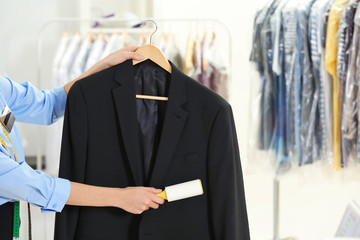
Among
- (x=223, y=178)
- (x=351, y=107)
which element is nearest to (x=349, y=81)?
(x=351, y=107)

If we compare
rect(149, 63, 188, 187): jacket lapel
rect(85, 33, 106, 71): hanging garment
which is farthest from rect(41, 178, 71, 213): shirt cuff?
rect(85, 33, 106, 71): hanging garment

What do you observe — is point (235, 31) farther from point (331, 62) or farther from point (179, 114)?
point (179, 114)

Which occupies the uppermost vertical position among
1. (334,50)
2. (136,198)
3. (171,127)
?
(334,50)

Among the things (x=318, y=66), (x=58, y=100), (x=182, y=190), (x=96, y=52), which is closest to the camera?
(x=182, y=190)

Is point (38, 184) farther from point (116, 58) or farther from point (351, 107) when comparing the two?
point (351, 107)

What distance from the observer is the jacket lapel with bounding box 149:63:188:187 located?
4.35 ft

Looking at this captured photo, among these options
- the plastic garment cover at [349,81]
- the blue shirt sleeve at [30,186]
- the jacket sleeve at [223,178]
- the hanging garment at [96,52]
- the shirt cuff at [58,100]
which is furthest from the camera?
the hanging garment at [96,52]

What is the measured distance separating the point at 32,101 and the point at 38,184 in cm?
40

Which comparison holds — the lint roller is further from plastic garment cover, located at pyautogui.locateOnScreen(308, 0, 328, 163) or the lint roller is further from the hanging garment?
the hanging garment

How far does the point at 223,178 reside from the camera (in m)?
1.37

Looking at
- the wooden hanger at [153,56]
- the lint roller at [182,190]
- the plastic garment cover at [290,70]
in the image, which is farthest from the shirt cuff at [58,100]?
the plastic garment cover at [290,70]

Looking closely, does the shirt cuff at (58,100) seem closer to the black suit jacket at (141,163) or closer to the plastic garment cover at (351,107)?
the black suit jacket at (141,163)

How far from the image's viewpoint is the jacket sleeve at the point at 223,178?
137 cm

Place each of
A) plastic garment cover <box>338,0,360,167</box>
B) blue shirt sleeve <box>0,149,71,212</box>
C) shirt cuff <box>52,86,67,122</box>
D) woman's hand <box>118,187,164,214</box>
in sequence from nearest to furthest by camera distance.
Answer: blue shirt sleeve <box>0,149,71,212</box> < woman's hand <box>118,187,164,214</box> < shirt cuff <box>52,86,67,122</box> < plastic garment cover <box>338,0,360,167</box>
